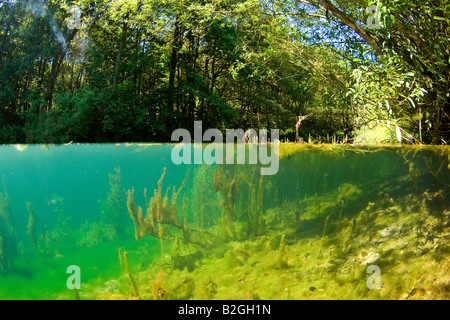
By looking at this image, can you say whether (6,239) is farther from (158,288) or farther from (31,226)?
(158,288)

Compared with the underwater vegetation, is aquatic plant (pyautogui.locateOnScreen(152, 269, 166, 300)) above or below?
below

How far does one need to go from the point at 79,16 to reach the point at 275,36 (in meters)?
8.70

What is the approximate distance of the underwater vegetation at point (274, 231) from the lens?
326 cm

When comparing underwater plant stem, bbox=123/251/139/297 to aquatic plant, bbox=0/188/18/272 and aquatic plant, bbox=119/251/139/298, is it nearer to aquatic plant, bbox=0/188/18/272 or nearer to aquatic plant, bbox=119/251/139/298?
aquatic plant, bbox=119/251/139/298

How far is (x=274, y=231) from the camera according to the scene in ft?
11.1

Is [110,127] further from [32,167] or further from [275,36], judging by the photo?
[32,167]

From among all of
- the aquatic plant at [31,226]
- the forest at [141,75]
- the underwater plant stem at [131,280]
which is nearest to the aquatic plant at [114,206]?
the underwater plant stem at [131,280]

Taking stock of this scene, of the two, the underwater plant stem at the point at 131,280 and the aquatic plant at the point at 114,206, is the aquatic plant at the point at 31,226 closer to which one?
the aquatic plant at the point at 114,206

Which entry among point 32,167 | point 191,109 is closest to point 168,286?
point 32,167

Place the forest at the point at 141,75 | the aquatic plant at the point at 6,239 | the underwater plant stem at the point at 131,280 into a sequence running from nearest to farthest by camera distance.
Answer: the underwater plant stem at the point at 131,280, the aquatic plant at the point at 6,239, the forest at the point at 141,75

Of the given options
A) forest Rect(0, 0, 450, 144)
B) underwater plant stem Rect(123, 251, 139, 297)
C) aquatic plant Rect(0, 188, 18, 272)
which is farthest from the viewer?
forest Rect(0, 0, 450, 144)

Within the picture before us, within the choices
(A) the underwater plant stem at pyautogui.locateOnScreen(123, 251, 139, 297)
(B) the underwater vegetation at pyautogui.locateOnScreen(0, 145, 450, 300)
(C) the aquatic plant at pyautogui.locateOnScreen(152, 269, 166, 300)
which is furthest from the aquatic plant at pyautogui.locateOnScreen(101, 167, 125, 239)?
(C) the aquatic plant at pyautogui.locateOnScreen(152, 269, 166, 300)

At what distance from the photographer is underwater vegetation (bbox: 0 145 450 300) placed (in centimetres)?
326

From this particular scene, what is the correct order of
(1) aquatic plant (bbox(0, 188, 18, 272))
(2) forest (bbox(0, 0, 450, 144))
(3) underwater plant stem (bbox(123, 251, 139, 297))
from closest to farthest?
(3) underwater plant stem (bbox(123, 251, 139, 297)) → (1) aquatic plant (bbox(0, 188, 18, 272)) → (2) forest (bbox(0, 0, 450, 144))
